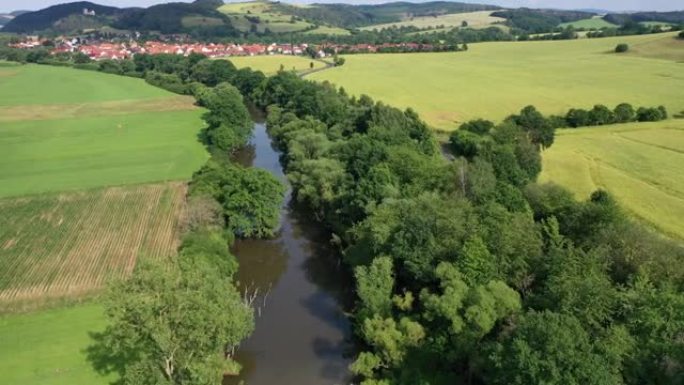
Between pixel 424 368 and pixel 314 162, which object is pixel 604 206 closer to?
pixel 424 368

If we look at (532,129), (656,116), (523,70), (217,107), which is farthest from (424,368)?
(523,70)

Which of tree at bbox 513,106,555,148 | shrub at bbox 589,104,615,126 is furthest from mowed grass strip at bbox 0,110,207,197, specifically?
shrub at bbox 589,104,615,126

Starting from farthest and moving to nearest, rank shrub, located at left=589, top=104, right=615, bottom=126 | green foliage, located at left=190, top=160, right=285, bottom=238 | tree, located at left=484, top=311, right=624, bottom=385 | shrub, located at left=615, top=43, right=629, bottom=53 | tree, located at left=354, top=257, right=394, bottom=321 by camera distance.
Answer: shrub, located at left=615, top=43, right=629, bottom=53
shrub, located at left=589, top=104, right=615, bottom=126
green foliage, located at left=190, top=160, right=285, bottom=238
tree, located at left=354, top=257, right=394, bottom=321
tree, located at left=484, top=311, right=624, bottom=385

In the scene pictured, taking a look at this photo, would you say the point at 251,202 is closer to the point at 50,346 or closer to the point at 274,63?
the point at 50,346

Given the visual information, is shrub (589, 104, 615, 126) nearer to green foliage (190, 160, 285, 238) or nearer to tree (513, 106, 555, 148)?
tree (513, 106, 555, 148)

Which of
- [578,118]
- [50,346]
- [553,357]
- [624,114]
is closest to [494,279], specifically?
[553,357]

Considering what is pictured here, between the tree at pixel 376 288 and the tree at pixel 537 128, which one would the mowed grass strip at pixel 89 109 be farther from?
the tree at pixel 376 288
